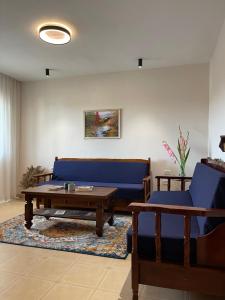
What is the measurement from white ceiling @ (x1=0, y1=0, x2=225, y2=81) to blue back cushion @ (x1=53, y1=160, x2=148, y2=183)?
176 centimetres

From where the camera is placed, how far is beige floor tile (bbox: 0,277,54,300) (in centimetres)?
162

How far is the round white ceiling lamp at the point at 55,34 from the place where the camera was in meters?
2.70

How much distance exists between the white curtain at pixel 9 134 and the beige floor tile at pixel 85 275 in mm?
3121

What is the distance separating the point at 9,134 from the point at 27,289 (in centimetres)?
357

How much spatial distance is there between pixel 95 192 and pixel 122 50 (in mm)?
2116

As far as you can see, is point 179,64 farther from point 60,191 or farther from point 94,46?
point 60,191

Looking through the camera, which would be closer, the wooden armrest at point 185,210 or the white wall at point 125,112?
the wooden armrest at point 185,210

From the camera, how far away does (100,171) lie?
168 inches

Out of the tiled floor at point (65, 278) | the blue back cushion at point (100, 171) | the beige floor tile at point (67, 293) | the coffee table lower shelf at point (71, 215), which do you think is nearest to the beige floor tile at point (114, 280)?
the tiled floor at point (65, 278)

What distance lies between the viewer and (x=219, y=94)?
3.01 m

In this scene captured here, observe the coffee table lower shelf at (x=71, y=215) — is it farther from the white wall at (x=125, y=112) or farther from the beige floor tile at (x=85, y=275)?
the white wall at (x=125, y=112)

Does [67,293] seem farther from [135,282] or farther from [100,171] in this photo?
[100,171]

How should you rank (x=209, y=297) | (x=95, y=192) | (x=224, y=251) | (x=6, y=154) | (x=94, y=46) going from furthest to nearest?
(x=6, y=154), (x=94, y=46), (x=95, y=192), (x=209, y=297), (x=224, y=251)

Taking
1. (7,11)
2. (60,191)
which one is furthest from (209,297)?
(7,11)
